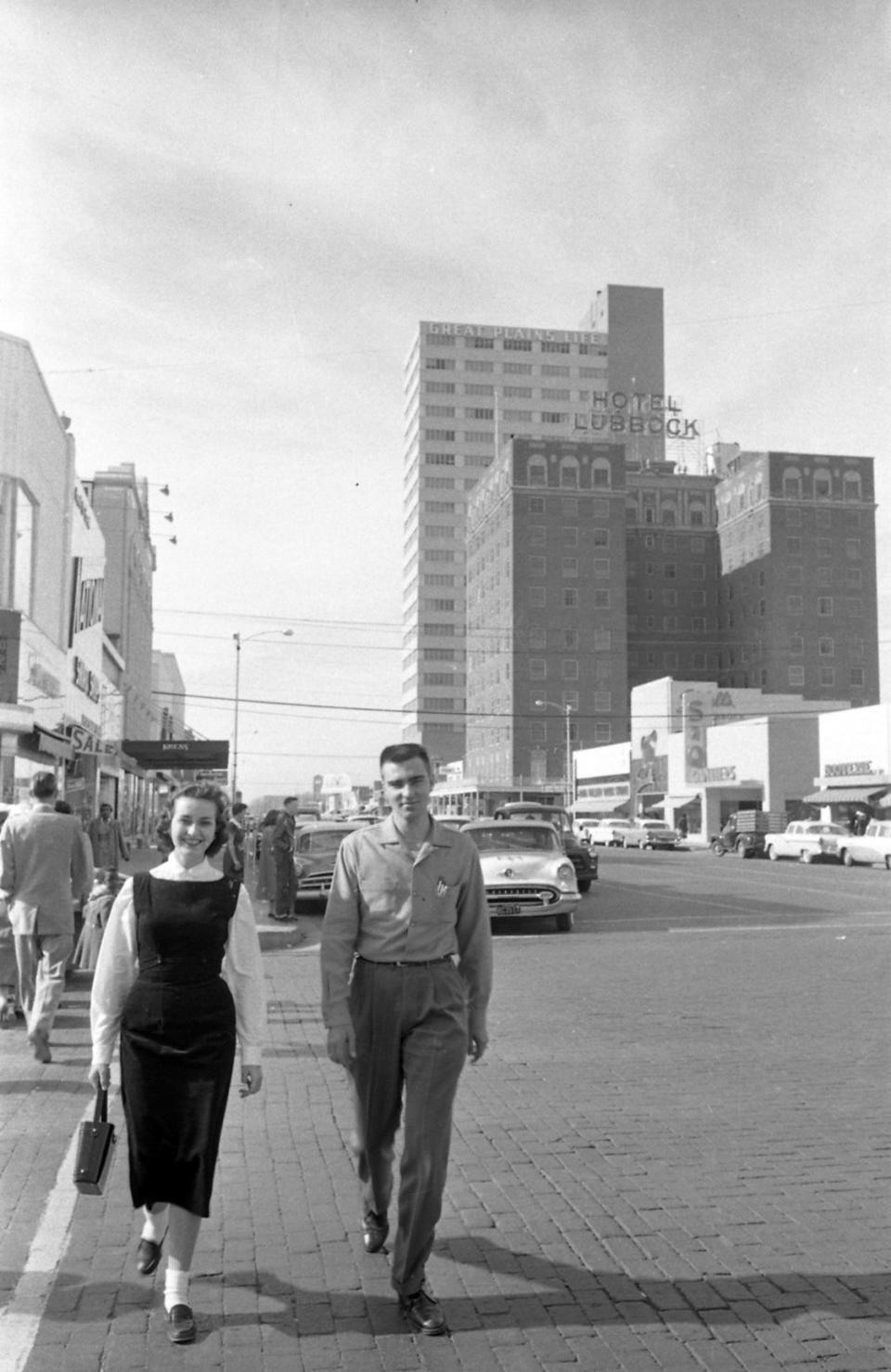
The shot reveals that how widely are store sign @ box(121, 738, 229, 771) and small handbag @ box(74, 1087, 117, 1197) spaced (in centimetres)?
3252

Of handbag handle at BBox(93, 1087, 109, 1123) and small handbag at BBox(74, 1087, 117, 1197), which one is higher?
handbag handle at BBox(93, 1087, 109, 1123)

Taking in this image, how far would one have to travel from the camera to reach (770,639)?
123 metres

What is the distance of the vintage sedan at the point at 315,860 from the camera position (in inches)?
835

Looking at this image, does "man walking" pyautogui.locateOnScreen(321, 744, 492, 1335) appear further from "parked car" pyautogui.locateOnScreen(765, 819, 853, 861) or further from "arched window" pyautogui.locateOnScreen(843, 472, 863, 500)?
"arched window" pyautogui.locateOnScreen(843, 472, 863, 500)

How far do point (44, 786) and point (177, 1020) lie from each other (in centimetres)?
485

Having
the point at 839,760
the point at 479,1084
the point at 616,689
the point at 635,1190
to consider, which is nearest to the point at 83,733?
the point at 479,1084

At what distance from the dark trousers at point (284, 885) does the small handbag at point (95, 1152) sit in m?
14.6

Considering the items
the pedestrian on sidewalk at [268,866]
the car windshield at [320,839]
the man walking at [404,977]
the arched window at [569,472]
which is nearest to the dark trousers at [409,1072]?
the man walking at [404,977]

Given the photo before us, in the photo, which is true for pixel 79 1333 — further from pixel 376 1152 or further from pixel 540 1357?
pixel 540 1357

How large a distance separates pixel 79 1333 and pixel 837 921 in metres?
16.4

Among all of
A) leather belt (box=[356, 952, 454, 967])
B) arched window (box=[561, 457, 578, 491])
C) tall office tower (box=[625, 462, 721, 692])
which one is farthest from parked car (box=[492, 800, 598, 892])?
tall office tower (box=[625, 462, 721, 692])

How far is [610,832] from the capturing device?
60.3 m

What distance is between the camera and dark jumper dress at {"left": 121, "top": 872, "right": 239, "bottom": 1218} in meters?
4.00

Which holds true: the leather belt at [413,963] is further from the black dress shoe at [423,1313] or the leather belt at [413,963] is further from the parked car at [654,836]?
the parked car at [654,836]
